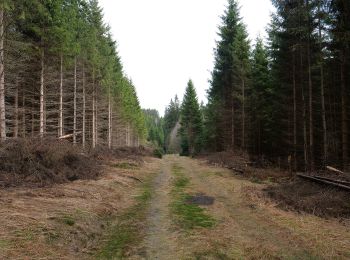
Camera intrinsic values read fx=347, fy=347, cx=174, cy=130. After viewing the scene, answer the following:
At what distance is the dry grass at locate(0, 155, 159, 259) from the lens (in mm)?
6664

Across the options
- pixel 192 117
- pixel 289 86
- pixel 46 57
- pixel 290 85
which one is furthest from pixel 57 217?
pixel 192 117

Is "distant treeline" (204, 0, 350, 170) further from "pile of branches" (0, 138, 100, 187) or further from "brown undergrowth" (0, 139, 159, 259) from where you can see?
"pile of branches" (0, 138, 100, 187)

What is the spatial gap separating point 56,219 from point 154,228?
7.97ft

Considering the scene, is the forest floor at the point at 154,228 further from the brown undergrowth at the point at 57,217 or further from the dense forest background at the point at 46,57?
the dense forest background at the point at 46,57

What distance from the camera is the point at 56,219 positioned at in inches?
331

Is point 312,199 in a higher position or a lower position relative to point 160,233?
higher

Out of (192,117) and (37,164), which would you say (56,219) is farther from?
Result: (192,117)

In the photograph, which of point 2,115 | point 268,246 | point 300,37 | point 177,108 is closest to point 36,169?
point 2,115

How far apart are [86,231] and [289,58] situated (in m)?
21.9

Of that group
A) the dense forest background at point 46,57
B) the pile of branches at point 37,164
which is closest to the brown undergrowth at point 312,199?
the pile of branches at point 37,164

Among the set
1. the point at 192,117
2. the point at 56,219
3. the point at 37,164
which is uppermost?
the point at 192,117

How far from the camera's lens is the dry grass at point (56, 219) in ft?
21.9

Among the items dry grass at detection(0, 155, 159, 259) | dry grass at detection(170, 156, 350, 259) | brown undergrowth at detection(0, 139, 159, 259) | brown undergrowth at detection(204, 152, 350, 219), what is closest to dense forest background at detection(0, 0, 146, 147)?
brown undergrowth at detection(0, 139, 159, 259)

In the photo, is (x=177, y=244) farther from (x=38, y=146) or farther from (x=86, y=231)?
(x=38, y=146)
